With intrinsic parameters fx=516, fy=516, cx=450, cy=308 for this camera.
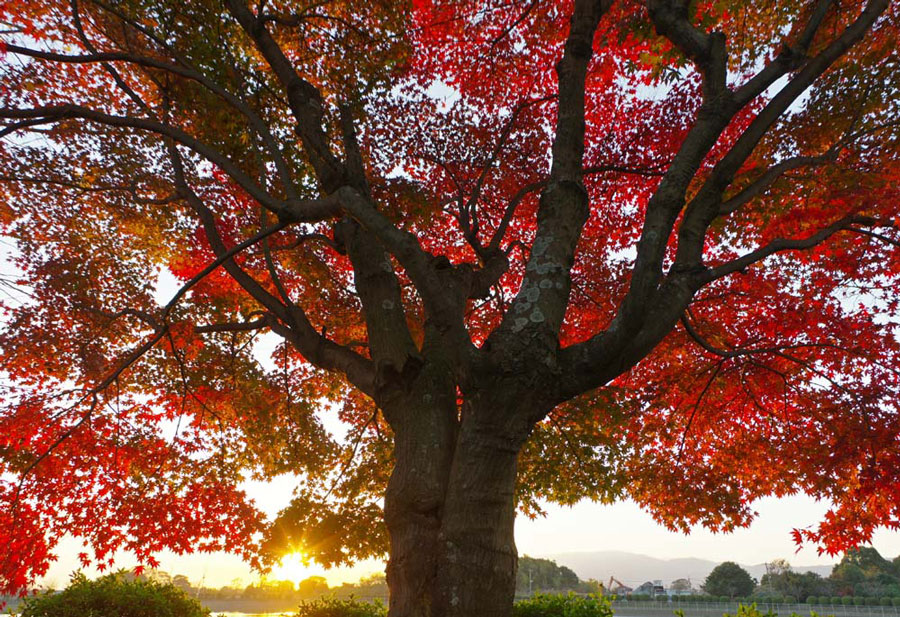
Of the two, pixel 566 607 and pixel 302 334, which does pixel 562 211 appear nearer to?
pixel 302 334

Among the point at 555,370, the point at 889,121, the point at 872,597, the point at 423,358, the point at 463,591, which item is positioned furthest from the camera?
the point at 872,597

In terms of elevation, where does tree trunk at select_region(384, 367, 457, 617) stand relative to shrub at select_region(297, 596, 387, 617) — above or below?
above

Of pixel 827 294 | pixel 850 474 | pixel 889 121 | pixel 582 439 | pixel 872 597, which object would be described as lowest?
pixel 872 597

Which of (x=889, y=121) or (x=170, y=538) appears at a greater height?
(x=889, y=121)

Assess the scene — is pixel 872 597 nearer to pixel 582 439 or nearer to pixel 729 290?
pixel 729 290

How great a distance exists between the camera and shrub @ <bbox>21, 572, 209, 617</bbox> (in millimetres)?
8250

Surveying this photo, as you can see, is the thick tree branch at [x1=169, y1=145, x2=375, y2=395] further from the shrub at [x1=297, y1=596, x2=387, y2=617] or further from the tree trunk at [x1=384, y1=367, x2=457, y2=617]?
the shrub at [x1=297, y1=596, x2=387, y2=617]

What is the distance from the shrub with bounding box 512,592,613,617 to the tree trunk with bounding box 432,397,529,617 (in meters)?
4.86

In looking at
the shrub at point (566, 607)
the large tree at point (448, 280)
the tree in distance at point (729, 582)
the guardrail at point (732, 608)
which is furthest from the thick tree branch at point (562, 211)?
the tree in distance at point (729, 582)

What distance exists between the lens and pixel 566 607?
787 centimetres

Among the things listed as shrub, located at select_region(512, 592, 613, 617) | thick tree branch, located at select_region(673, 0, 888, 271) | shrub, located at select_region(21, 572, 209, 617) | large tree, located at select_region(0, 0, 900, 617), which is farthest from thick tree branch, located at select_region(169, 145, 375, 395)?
shrub, located at select_region(21, 572, 209, 617)

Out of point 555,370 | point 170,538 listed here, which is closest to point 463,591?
point 555,370

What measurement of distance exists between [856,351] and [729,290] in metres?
2.09

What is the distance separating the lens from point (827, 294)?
8.67 m
